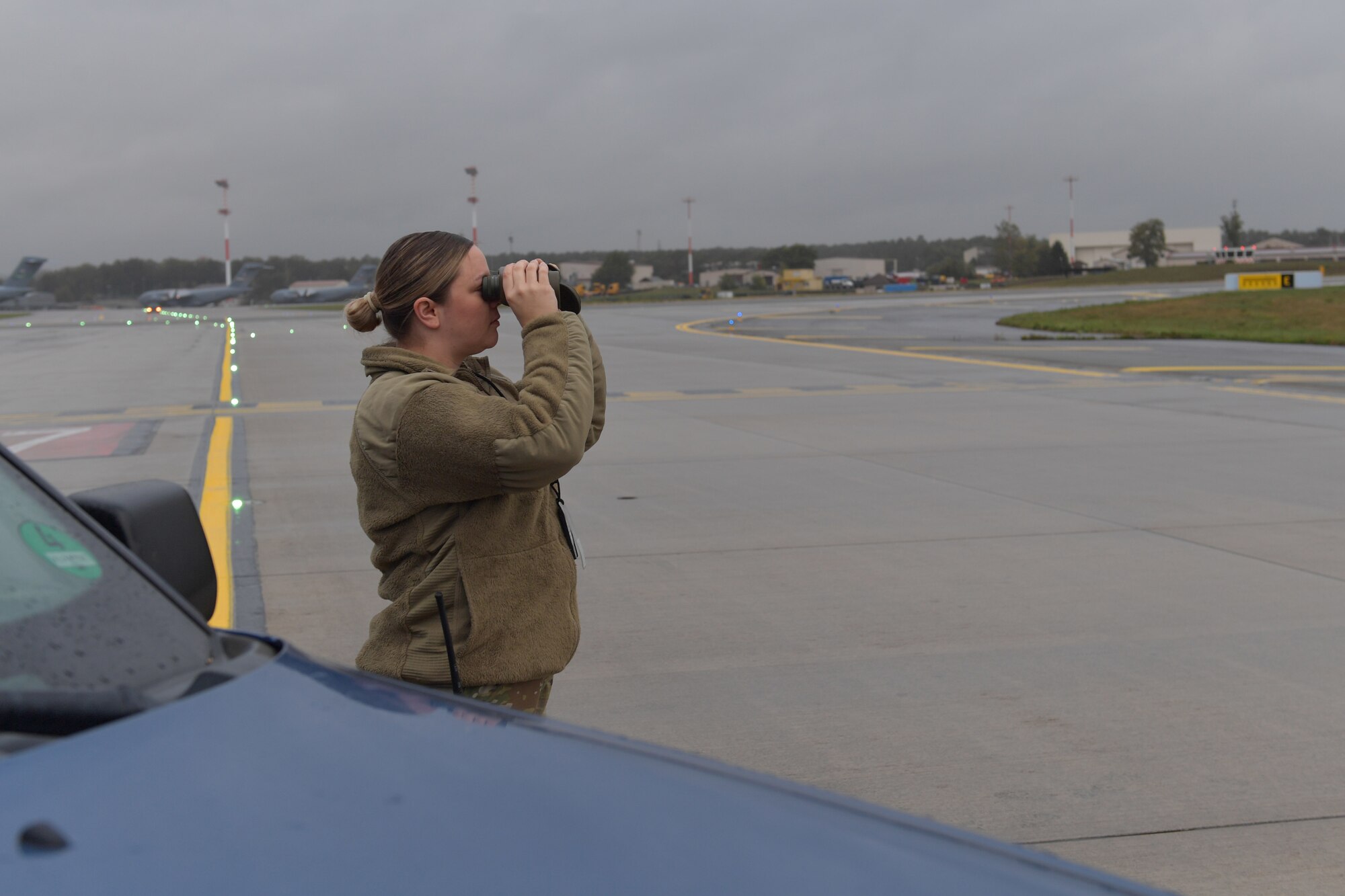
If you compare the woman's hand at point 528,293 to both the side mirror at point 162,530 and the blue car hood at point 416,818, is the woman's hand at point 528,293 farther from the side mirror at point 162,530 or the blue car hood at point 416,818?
the blue car hood at point 416,818

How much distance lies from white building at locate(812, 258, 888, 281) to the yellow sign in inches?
4920

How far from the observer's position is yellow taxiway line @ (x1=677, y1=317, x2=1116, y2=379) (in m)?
19.1

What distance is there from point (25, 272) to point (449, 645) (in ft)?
283

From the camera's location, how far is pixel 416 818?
1385mm

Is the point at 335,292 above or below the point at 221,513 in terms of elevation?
above

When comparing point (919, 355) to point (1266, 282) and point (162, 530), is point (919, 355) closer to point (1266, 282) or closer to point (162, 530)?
point (162, 530)

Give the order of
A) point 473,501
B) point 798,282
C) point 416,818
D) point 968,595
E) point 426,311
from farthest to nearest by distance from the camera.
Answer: point 798,282 → point 968,595 → point 426,311 → point 473,501 → point 416,818

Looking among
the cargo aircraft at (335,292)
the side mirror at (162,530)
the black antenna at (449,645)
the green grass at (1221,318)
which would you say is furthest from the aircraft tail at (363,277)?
the side mirror at (162,530)

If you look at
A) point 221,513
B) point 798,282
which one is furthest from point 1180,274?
point 221,513

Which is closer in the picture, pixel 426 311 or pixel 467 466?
pixel 467 466

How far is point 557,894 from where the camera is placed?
1.27 metres

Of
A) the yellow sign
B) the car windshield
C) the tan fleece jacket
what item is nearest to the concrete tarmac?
the tan fleece jacket

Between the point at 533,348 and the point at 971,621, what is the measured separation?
3677 millimetres

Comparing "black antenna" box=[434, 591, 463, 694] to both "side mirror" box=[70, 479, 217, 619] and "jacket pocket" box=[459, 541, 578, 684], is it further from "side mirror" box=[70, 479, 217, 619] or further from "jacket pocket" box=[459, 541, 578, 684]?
"side mirror" box=[70, 479, 217, 619]
